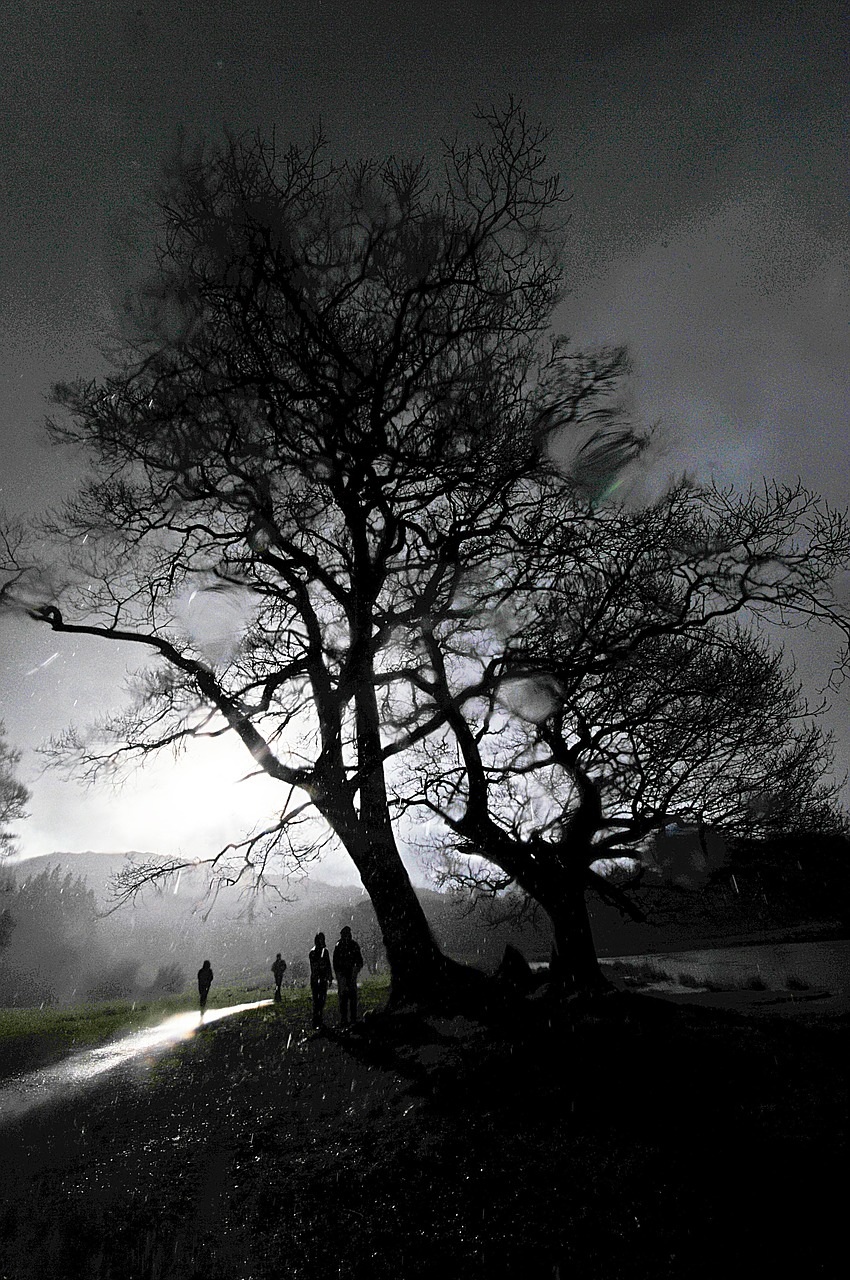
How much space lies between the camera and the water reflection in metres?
7.68

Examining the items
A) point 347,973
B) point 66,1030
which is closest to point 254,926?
point 347,973

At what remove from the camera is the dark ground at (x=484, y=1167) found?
2934 millimetres

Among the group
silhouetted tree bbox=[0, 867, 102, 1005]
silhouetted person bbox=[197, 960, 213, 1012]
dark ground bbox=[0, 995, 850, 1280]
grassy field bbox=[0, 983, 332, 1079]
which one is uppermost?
silhouetted tree bbox=[0, 867, 102, 1005]

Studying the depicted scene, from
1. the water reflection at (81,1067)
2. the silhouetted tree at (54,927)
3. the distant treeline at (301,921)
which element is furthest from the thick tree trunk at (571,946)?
the silhouetted tree at (54,927)

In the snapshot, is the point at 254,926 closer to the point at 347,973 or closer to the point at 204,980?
the point at 347,973

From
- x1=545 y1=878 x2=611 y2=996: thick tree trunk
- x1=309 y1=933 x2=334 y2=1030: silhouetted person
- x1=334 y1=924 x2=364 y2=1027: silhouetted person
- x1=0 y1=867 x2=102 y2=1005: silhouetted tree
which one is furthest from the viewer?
x1=0 y1=867 x2=102 y2=1005: silhouetted tree

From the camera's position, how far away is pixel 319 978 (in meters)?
11.1

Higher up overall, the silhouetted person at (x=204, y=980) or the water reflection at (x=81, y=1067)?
the silhouetted person at (x=204, y=980)

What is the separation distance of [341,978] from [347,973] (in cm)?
19

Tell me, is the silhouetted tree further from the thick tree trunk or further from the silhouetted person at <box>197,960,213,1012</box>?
the thick tree trunk

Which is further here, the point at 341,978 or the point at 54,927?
the point at 54,927

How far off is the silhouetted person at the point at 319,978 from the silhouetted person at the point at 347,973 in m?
0.31

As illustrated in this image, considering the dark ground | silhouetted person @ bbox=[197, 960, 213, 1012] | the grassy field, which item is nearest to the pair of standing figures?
the dark ground

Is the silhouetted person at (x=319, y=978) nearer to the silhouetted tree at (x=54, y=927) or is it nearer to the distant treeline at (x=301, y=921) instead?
the distant treeline at (x=301, y=921)
